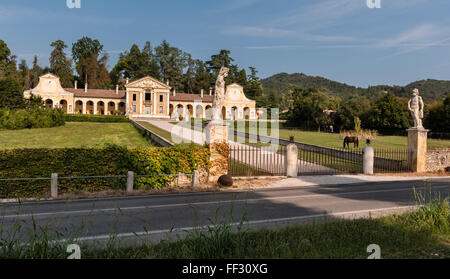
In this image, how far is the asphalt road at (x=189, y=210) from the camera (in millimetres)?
6962

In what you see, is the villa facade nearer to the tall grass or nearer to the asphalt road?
the asphalt road

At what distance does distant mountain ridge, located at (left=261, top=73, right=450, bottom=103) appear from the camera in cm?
12271

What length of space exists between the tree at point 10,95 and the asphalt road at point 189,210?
49.4 m

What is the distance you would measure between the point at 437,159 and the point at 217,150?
14.4 metres

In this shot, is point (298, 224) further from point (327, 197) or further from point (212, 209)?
point (327, 197)

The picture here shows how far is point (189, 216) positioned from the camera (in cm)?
841

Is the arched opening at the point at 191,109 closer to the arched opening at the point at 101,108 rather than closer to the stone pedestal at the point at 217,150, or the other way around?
the arched opening at the point at 101,108

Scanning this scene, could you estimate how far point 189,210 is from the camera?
360 inches

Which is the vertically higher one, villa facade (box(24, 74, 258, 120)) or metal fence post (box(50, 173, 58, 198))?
villa facade (box(24, 74, 258, 120))

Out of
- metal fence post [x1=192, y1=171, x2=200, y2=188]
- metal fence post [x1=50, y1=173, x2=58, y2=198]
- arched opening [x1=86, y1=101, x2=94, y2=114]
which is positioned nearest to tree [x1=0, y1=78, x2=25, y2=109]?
arched opening [x1=86, y1=101, x2=94, y2=114]

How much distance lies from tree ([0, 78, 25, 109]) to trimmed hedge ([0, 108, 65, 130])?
1153 centimetres

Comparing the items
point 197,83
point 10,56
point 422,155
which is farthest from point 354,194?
point 10,56

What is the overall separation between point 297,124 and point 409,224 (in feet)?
196

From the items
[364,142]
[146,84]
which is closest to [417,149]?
[364,142]
